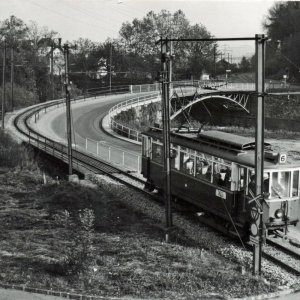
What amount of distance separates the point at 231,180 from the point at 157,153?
5.71 metres

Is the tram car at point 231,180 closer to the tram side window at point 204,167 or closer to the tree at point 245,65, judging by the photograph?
the tram side window at point 204,167

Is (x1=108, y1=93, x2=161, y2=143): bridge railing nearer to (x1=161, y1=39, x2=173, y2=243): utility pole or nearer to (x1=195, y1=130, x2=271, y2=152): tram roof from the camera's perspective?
(x1=195, y1=130, x2=271, y2=152): tram roof

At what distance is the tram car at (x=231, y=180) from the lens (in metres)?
15.1

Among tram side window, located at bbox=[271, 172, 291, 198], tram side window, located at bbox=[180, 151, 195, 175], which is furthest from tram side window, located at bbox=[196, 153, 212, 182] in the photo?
tram side window, located at bbox=[271, 172, 291, 198]

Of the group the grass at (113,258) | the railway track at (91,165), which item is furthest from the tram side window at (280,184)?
the railway track at (91,165)

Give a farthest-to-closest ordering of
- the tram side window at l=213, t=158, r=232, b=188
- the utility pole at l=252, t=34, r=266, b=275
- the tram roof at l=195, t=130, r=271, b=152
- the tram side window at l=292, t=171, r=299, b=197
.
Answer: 1. the tram roof at l=195, t=130, r=271, b=152
2. the tram side window at l=213, t=158, r=232, b=188
3. the tram side window at l=292, t=171, r=299, b=197
4. the utility pole at l=252, t=34, r=266, b=275

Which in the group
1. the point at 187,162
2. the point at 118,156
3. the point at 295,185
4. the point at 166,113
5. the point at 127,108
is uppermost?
the point at 166,113

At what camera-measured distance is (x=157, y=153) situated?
69.5 ft

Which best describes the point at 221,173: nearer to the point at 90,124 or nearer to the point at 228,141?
the point at 228,141

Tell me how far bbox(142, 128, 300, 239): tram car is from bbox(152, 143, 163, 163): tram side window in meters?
1.04

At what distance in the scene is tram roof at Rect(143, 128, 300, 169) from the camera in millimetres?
15328

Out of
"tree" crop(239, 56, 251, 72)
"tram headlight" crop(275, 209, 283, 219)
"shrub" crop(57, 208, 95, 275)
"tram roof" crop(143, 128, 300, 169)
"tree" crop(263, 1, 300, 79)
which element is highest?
"tree" crop(263, 1, 300, 79)

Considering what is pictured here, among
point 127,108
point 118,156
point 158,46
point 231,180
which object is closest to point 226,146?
point 231,180

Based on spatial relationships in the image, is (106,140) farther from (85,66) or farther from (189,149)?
(85,66)
